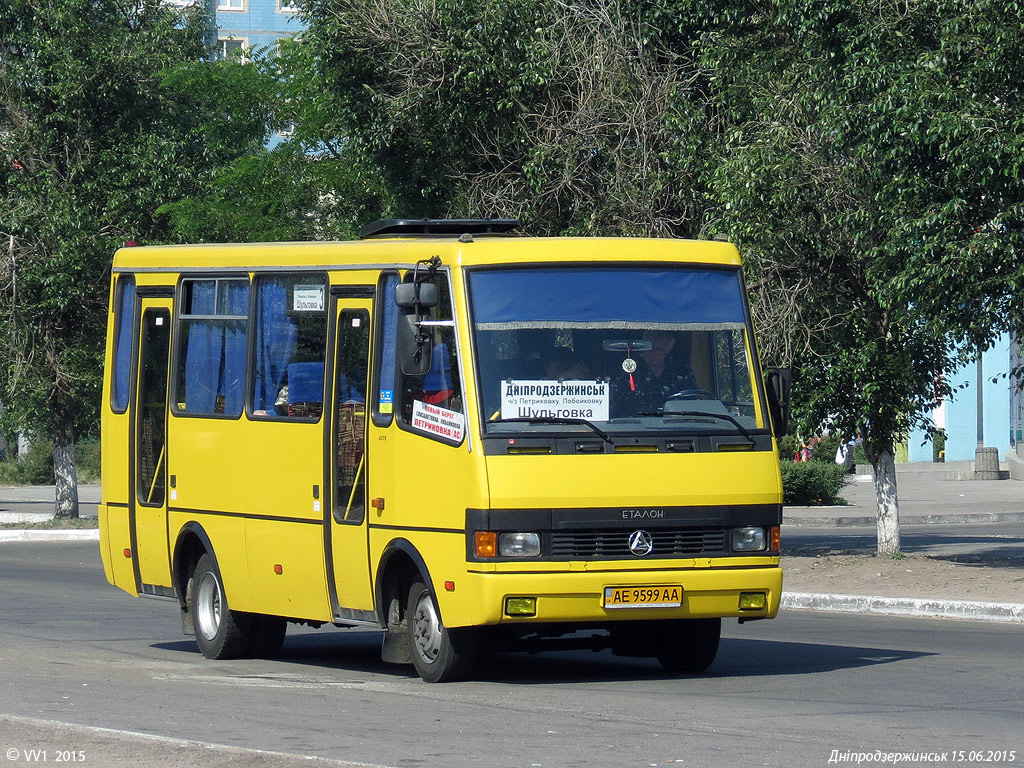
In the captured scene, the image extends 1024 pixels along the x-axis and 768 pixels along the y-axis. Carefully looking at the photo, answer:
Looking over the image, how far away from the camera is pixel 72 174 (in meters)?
30.9

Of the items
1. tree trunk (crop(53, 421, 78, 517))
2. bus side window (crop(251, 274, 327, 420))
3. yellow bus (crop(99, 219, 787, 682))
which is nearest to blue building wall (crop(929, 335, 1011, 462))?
tree trunk (crop(53, 421, 78, 517))

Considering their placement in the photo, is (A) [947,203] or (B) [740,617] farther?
(A) [947,203]

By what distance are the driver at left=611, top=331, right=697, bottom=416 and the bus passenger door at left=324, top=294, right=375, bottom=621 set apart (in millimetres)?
1710

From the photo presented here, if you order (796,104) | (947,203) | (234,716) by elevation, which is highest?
(796,104)

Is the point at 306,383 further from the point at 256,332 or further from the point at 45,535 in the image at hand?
the point at 45,535

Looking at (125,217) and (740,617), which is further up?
(125,217)

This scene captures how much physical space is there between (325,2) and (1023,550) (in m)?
11.2

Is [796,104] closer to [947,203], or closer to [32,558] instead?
[947,203]

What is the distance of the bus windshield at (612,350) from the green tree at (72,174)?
1943 cm

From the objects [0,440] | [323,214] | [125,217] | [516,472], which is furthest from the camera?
[0,440]

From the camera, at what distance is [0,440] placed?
5944 centimetres

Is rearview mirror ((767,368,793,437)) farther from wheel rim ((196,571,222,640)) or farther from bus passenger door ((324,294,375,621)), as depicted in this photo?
wheel rim ((196,571,222,640))

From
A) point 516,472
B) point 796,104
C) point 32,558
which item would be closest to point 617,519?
point 516,472

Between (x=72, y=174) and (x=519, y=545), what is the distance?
2200cm
